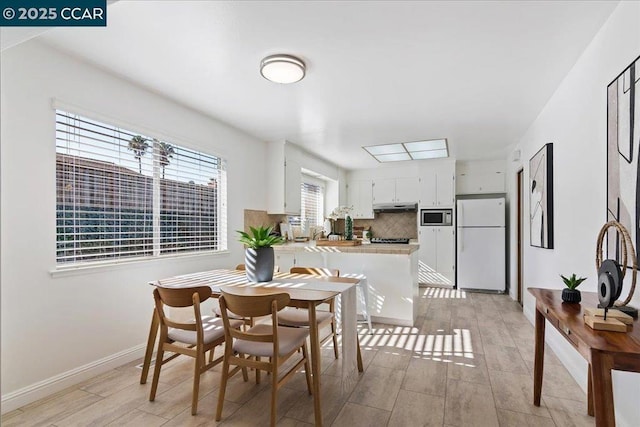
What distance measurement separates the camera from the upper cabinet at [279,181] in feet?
14.9

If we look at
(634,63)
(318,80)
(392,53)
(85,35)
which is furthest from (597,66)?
(85,35)

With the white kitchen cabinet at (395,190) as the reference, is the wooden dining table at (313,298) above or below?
below

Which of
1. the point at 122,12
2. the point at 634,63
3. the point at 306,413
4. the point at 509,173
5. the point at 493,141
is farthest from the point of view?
the point at 509,173

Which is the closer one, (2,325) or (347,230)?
Answer: (2,325)

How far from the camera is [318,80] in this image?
271 cm

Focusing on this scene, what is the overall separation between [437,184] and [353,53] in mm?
4268

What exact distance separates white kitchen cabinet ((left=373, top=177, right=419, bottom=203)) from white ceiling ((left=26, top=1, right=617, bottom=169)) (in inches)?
104

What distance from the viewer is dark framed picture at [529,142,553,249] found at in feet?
9.53

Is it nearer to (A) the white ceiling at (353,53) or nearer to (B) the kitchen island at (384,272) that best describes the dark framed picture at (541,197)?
(A) the white ceiling at (353,53)

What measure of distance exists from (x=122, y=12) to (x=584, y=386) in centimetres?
377

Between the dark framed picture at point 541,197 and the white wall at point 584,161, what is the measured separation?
86 millimetres

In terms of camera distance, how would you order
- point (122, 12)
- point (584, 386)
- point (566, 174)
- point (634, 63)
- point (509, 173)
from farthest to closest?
point (509, 173)
point (566, 174)
point (584, 386)
point (122, 12)
point (634, 63)

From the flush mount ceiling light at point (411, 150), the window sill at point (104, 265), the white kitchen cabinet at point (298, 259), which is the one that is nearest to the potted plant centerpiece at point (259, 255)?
the window sill at point (104, 265)

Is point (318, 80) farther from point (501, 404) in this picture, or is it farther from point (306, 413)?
point (501, 404)
